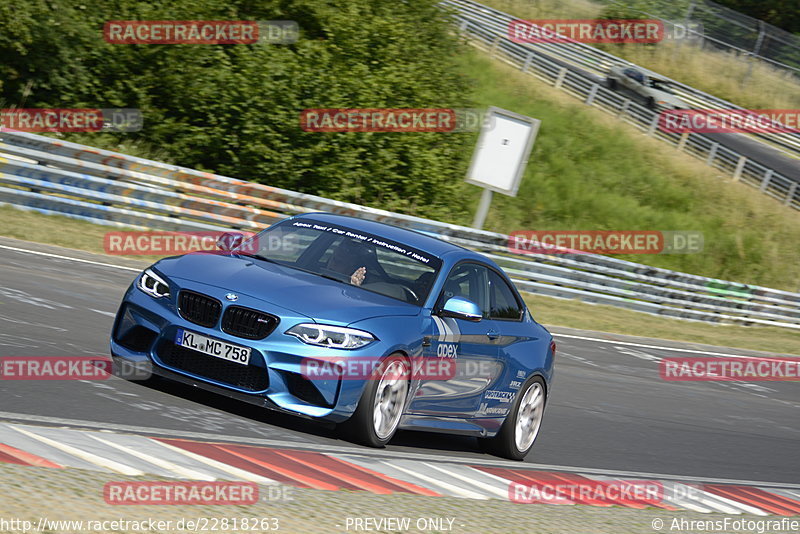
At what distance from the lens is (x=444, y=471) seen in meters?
7.25


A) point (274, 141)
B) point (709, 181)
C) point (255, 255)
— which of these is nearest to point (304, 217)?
point (255, 255)

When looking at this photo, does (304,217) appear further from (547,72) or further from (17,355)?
(547,72)

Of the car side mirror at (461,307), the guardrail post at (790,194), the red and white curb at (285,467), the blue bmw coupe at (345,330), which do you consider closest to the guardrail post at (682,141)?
the guardrail post at (790,194)

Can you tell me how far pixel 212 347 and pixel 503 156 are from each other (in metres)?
16.4

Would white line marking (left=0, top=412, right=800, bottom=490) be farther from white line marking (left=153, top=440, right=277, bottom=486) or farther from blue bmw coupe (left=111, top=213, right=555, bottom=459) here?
white line marking (left=153, top=440, right=277, bottom=486)

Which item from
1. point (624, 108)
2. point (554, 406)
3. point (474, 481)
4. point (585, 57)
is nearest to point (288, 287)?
point (474, 481)

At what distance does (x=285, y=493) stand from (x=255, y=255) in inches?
121

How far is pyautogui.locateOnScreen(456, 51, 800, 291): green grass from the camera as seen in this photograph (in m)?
30.7

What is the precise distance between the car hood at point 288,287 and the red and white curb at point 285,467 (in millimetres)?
908

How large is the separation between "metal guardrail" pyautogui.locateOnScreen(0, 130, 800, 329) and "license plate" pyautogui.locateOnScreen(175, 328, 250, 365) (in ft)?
35.1

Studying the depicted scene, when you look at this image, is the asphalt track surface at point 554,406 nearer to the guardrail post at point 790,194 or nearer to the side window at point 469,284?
the side window at point 469,284

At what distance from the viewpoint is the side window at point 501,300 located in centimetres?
884

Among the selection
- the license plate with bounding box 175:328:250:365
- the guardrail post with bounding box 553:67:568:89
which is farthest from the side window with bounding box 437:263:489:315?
the guardrail post with bounding box 553:67:568:89

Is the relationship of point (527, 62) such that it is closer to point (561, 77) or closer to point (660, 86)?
point (561, 77)
